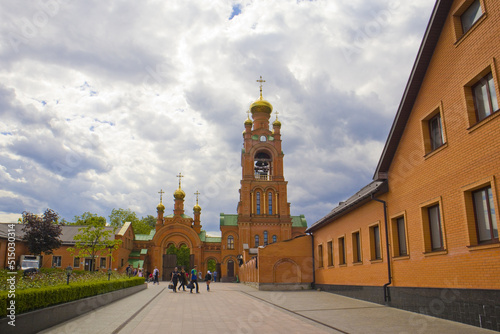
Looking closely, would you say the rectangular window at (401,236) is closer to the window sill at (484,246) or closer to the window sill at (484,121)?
the window sill at (484,246)

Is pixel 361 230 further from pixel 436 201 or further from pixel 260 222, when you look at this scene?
pixel 260 222

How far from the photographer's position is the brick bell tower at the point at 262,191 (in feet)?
160

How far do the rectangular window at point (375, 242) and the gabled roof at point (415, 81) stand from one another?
2455mm

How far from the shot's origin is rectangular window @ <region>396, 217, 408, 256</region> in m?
13.2

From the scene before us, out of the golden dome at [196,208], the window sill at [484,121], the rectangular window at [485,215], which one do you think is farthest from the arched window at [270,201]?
the window sill at [484,121]

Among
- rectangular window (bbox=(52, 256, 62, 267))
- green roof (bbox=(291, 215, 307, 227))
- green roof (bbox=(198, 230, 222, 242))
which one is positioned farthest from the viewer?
green roof (bbox=(291, 215, 307, 227))

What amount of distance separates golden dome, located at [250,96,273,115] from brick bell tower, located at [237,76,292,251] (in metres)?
2.02

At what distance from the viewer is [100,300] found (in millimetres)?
14430

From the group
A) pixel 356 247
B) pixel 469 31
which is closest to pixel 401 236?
pixel 356 247

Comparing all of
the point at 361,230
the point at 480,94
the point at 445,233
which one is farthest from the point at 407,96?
the point at 361,230

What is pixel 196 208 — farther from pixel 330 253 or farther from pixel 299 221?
pixel 330 253

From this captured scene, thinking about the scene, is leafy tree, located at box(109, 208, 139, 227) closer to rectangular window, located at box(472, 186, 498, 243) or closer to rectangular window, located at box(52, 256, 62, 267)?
rectangular window, located at box(52, 256, 62, 267)

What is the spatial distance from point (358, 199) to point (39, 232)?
3344 cm

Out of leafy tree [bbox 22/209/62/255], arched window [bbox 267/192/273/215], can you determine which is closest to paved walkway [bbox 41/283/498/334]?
leafy tree [bbox 22/209/62/255]
